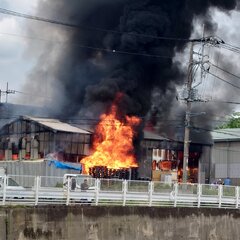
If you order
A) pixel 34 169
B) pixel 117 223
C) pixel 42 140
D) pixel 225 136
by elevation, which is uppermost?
pixel 225 136

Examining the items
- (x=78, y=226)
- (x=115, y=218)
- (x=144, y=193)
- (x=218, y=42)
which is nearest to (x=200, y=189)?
(x=144, y=193)

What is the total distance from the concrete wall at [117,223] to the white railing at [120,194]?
0.54m

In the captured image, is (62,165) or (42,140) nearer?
(62,165)

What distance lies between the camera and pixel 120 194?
72.3ft

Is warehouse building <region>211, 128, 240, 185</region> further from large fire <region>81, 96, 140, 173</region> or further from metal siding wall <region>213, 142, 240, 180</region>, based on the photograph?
large fire <region>81, 96, 140, 173</region>

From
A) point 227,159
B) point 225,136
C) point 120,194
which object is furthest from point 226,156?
point 120,194

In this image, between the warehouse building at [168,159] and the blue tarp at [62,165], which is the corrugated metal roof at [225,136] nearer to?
the warehouse building at [168,159]

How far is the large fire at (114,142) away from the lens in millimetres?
45438

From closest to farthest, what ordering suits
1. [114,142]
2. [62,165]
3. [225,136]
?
[62,165]
[114,142]
[225,136]

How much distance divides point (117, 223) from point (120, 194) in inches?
54.9

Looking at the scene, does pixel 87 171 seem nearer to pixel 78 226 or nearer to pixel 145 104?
pixel 145 104

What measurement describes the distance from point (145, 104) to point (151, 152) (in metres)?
4.76

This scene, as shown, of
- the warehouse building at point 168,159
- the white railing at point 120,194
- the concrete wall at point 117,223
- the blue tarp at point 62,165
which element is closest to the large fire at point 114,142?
the warehouse building at point 168,159

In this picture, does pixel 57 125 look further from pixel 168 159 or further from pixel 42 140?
pixel 168 159
